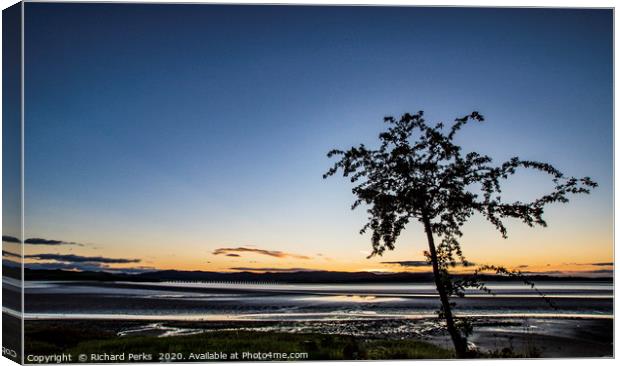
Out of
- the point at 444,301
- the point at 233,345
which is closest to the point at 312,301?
the point at 233,345

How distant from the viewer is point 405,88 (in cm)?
1477

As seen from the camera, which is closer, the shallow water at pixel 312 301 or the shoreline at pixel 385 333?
the shoreline at pixel 385 333

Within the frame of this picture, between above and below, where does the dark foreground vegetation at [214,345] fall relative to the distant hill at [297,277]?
below

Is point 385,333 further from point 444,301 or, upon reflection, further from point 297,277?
point 297,277

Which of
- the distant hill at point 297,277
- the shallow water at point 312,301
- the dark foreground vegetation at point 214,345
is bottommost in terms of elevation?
the dark foreground vegetation at point 214,345

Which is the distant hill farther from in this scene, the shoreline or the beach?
the shoreline

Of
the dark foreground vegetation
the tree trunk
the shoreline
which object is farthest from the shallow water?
the tree trunk

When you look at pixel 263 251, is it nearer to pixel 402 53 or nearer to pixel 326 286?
Answer: pixel 326 286

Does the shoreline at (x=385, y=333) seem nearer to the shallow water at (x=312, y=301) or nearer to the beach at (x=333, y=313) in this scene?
the beach at (x=333, y=313)

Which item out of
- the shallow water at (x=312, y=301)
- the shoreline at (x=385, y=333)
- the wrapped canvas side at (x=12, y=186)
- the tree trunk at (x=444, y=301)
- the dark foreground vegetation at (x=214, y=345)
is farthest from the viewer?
the shallow water at (x=312, y=301)

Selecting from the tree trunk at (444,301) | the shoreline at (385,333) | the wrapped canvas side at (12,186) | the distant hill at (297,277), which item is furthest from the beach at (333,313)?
the wrapped canvas side at (12,186)

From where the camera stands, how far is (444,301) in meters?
14.3

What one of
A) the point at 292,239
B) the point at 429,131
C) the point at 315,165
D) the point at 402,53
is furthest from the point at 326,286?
the point at 402,53

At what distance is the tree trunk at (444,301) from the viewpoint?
14234mm
